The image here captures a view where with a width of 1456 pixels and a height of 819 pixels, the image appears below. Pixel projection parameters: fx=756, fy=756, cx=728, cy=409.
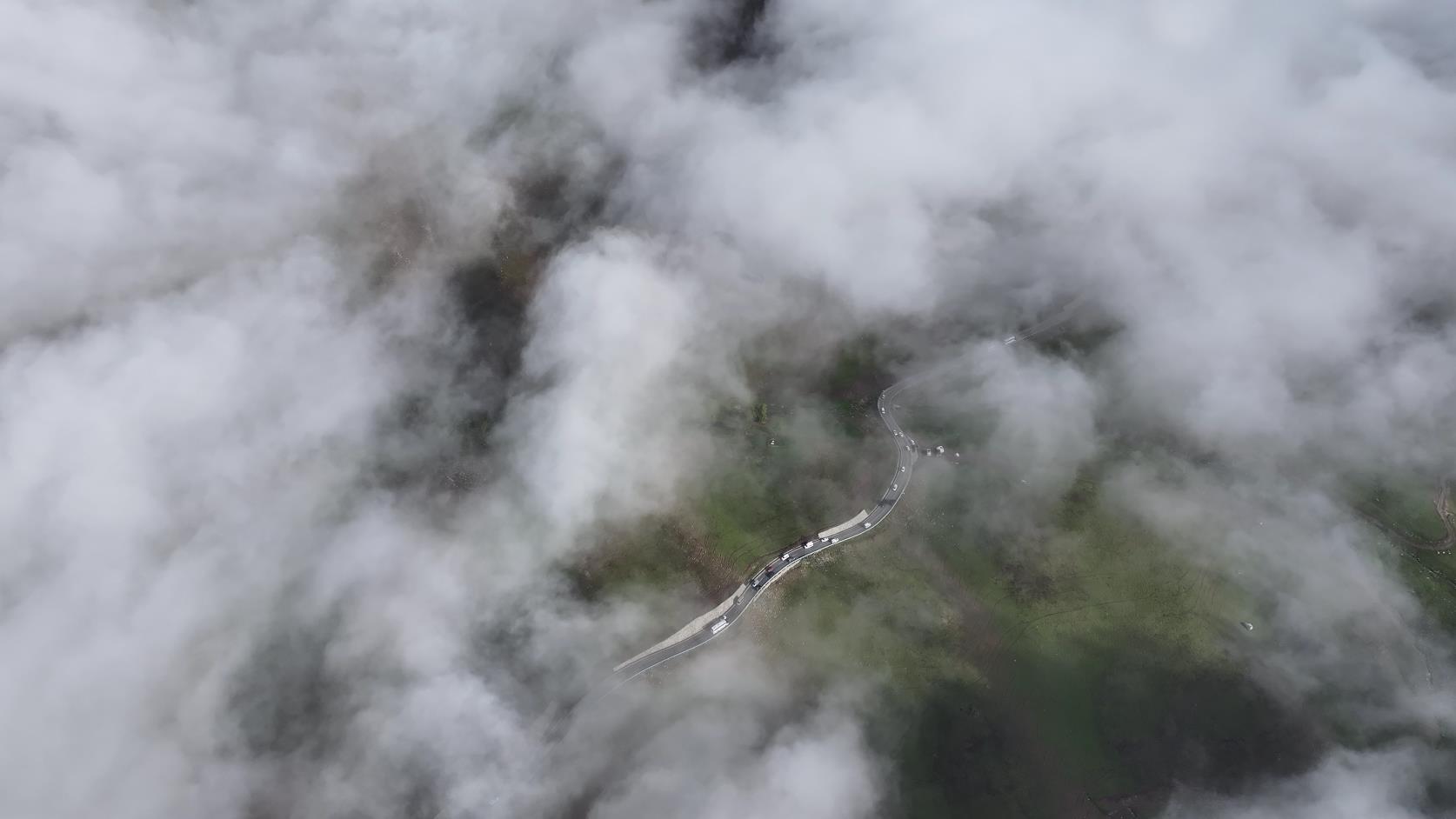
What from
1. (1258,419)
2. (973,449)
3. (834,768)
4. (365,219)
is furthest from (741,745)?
(365,219)

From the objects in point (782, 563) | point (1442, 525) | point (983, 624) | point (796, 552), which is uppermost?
point (782, 563)

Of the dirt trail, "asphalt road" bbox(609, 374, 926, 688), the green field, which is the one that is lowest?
the dirt trail

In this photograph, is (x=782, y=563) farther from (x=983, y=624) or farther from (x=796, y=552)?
(x=983, y=624)

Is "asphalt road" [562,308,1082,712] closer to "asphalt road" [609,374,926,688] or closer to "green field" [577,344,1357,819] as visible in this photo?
"asphalt road" [609,374,926,688]

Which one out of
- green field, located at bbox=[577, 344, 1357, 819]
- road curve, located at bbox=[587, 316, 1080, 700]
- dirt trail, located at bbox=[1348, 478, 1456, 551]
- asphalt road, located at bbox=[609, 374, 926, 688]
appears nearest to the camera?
green field, located at bbox=[577, 344, 1357, 819]

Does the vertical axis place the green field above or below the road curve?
below

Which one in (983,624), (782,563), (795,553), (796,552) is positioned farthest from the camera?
(796,552)

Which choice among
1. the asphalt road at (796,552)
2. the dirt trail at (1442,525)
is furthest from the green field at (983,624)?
the dirt trail at (1442,525)

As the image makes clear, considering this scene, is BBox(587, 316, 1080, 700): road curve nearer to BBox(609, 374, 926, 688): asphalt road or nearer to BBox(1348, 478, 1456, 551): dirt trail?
BBox(609, 374, 926, 688): asphalt road

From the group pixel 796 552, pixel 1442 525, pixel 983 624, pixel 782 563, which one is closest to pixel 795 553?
pixel 796 552

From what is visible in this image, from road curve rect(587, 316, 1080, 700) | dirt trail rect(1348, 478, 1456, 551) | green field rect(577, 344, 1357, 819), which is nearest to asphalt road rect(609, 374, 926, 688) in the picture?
road curve rect(587, 316, 1080, 700)

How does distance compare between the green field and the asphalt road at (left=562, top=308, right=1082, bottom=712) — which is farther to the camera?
the asphalt road at (left=562, top=308, right=1082, bottom=712)

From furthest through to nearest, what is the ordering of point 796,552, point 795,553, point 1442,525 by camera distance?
point 796,552 → point 795,553 → point 1442,525

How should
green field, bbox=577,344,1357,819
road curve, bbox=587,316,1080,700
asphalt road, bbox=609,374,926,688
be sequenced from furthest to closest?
asphalt road, bbox=609,374,926,688 < road curve, bbox=587,316,1080,700 < green field, bbox=577,344,1357,819
